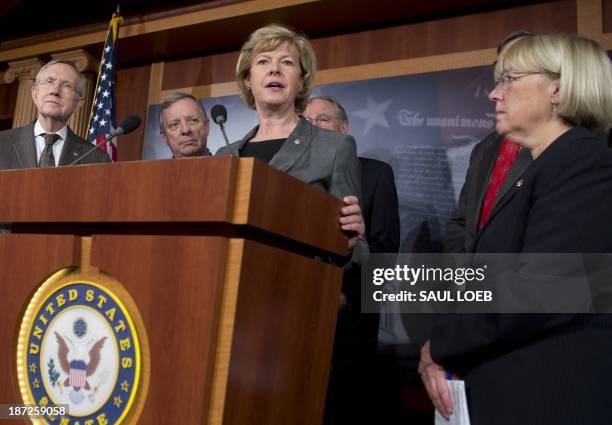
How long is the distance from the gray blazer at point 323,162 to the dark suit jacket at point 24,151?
1225 millimetres

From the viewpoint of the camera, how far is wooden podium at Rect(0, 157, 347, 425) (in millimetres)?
976

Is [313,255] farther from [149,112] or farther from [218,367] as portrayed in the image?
[149,112]

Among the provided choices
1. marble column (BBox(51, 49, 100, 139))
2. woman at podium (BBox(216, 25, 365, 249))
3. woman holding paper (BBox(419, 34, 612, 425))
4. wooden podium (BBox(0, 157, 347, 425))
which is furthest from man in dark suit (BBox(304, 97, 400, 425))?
marble column (BBox(51, 49, 100, 139))

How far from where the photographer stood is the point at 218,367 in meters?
0.98

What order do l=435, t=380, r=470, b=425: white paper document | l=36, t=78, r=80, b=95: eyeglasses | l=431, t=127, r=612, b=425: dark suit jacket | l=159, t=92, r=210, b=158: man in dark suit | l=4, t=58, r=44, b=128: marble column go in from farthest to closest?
l=4, t=58, r=44, b=128: marble column < l=159, t=92, r=210, b=158: man in dark suit < l=36, t=78, r=80, b=95: eyeglasses < l=435, t=380, r=470, b=425: white paper document < l=431, t=127, r=612, b=425: dark suit jacket

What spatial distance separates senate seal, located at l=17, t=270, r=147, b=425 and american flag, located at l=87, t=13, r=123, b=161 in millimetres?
3412

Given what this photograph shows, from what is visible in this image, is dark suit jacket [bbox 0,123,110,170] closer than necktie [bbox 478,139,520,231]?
No

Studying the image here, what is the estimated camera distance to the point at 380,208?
9.82 ft

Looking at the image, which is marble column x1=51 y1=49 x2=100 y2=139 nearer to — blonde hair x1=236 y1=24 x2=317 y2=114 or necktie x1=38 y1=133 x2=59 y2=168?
necktie x1=38 y1=133 x2=59 y2=168

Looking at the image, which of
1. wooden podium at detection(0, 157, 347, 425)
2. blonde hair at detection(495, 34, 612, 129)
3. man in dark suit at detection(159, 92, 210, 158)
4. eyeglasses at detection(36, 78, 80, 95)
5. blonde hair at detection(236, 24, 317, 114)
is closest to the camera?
wooden podium at detection(0, 157, 347, 425)

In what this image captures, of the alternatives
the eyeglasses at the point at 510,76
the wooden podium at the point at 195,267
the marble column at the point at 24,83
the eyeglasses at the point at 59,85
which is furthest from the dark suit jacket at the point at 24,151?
the marble column at the point at 24,83

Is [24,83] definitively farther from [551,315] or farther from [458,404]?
[551,315]

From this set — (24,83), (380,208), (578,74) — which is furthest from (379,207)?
(24,83)

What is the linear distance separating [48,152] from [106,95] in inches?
78.9
